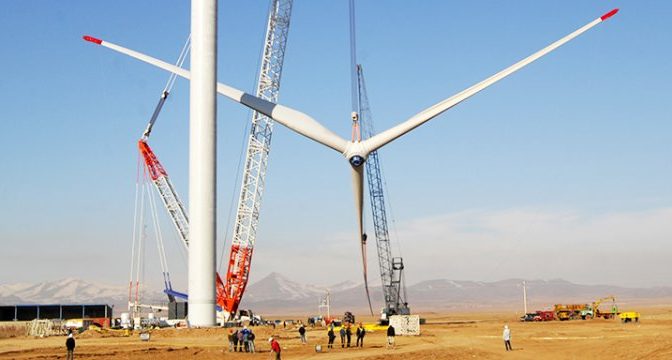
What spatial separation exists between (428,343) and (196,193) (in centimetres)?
2913

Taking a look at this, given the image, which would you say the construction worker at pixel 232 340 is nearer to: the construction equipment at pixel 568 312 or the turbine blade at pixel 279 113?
the turbine blade at pixel 279 113

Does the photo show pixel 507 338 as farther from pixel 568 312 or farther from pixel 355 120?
pixel 568 312

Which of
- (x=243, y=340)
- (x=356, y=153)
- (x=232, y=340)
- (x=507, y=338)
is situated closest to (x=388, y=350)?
(x=507, y=338)

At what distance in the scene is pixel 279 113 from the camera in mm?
85062

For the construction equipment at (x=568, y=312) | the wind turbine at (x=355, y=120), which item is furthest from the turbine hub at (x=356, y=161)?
the construction equipment at (x=568, y=312)

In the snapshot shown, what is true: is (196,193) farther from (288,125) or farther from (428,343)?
(428,343)

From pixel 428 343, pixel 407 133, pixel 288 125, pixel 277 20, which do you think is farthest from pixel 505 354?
pixel 277 20

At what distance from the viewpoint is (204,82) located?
8650 cm

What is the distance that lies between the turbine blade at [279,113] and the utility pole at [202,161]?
3743mm

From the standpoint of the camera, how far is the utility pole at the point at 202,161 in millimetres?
84812

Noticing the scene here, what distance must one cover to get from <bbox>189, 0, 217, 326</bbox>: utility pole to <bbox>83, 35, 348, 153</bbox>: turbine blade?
3.74m

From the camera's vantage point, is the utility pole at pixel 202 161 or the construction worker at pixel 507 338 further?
the utility pole at pixel 202 161

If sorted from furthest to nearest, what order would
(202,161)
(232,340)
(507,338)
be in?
1. (202,161)
2. (232,340)
3. (507,338)

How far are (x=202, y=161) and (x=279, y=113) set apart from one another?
977 cm
